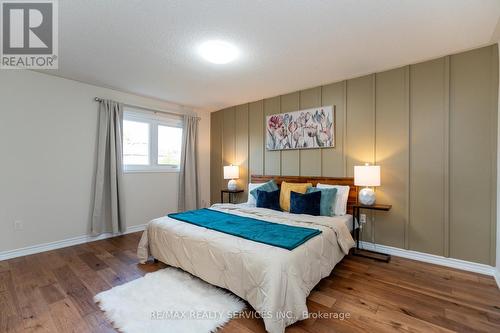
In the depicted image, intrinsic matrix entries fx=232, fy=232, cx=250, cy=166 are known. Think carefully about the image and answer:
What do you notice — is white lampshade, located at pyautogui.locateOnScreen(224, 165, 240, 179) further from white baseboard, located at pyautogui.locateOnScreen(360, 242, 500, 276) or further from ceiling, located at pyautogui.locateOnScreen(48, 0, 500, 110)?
white baseboard, located at pyautogui.locateOnScreen(360, 242, 500, 276)

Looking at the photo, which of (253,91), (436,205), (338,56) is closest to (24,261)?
(253,91)

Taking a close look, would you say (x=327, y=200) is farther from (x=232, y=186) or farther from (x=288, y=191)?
(x=232, y=186)

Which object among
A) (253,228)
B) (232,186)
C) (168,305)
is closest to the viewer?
(168,305)

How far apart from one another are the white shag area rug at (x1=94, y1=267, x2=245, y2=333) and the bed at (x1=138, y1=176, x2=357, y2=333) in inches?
4.9

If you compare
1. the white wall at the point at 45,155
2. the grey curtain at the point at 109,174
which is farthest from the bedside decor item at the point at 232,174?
the white wall at the point at 45,155

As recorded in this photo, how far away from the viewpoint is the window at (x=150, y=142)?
406 cm

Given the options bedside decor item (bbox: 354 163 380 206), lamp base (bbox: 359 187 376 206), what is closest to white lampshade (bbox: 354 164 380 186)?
bedside decor item (bbox: 354 163 380 206)

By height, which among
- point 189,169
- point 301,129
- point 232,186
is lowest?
point 232,186

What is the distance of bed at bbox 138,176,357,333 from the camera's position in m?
1.67

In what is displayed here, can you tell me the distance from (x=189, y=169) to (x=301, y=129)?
2.38 metres

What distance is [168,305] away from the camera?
1927 mm

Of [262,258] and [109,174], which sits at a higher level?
[109,174]

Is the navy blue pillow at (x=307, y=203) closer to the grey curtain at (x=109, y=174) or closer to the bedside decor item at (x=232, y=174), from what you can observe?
the bedside decor item at (x=232, y=174)

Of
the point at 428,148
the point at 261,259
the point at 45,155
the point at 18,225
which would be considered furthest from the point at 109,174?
the point at 428,148
